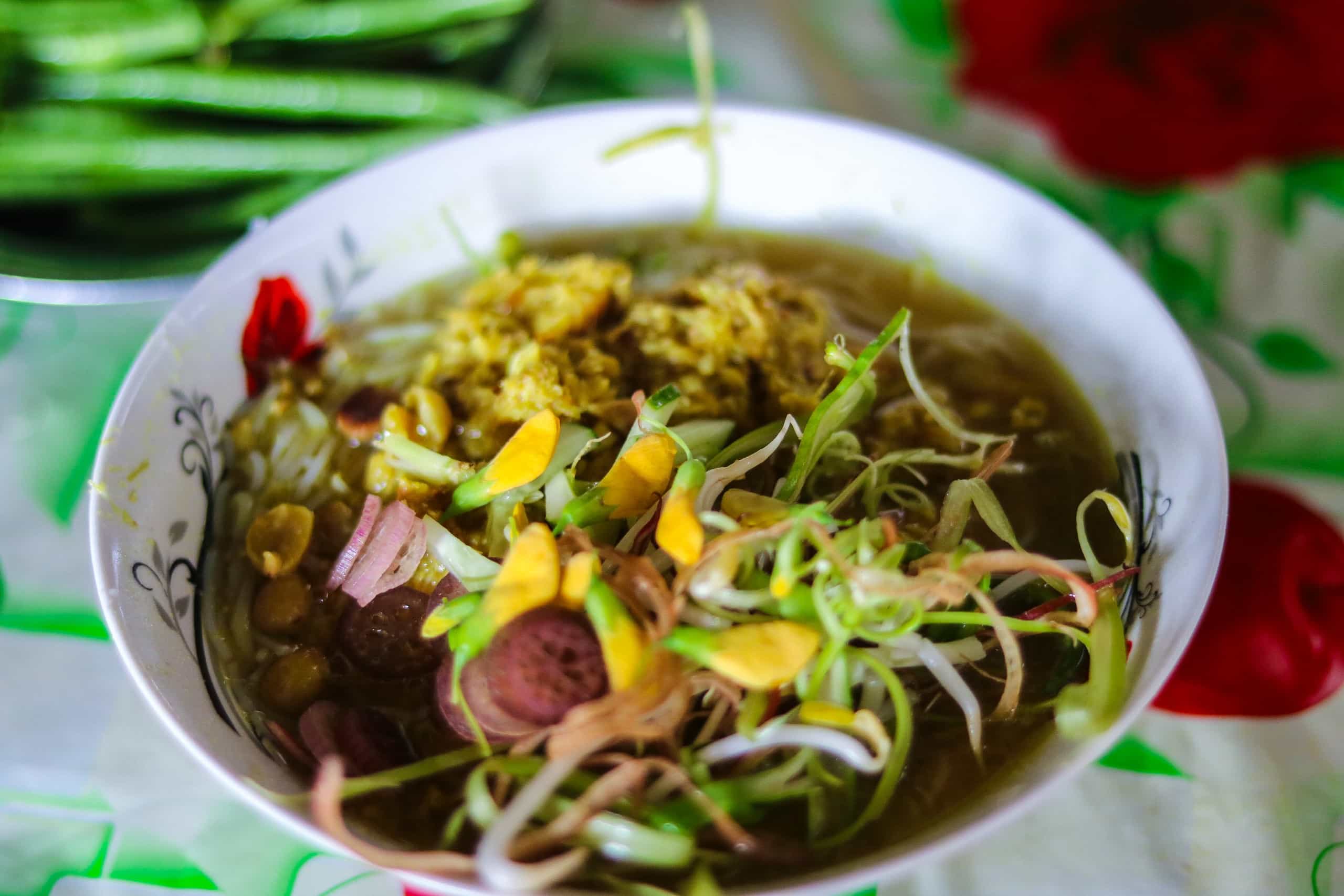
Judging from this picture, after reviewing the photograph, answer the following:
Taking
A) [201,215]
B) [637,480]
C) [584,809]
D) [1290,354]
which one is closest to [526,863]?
[584,809]

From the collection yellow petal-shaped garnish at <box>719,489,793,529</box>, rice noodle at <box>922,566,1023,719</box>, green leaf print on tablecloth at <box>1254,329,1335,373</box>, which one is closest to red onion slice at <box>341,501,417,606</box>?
yellow petal-shaped garnish at <box>719,489,793,529</box>

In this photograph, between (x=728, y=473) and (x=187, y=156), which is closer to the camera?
(x=728, y=473)

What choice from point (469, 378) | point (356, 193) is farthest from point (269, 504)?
point (356, 193)

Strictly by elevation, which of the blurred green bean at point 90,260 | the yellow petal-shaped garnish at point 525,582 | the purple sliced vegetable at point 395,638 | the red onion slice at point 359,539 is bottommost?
the purple sliced vegetable at point 395,638

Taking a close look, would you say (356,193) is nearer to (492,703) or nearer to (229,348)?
(229,348)

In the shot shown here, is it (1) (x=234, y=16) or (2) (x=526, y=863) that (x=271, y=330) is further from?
(2) (x=526, y=863)

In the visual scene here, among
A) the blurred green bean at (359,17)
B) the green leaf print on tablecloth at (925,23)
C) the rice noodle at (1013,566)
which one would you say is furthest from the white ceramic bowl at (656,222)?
the green leaf print on tablecloth at (925,23)

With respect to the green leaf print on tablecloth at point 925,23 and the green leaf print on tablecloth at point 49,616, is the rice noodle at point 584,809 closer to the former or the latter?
the green leaf print on tablecloth at point 49,616
